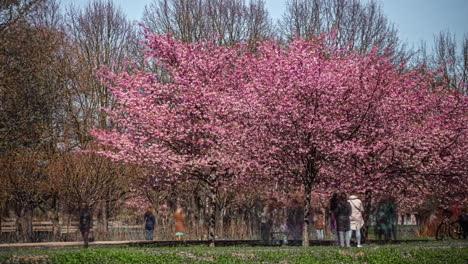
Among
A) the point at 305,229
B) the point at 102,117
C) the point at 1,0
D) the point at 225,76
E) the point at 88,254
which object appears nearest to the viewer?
the point at 88,254

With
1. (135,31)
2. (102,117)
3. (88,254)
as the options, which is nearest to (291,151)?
(88,254)

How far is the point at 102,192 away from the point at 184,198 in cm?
954

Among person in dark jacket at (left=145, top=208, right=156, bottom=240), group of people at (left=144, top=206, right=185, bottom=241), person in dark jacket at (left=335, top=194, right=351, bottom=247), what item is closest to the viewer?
person in dark jacket at (left=335, top=194, right=351, bottom=247)

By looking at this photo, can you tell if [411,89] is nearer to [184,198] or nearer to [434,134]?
[434,134]

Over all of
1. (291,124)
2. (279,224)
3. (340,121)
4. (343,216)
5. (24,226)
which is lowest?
(24,226)

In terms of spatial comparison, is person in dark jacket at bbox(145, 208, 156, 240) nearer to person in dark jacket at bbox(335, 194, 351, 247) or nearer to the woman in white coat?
the woman in white coat

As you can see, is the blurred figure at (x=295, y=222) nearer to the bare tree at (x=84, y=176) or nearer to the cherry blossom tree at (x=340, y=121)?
the cherry blossom tree at (x=340, y=121)

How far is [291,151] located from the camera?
19625 millimetres

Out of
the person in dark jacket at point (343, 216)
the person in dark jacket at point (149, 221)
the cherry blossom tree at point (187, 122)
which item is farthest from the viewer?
the person in dark jacket at point (149, 221)

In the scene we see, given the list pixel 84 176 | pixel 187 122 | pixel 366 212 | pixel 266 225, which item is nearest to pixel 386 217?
pixel 366 212

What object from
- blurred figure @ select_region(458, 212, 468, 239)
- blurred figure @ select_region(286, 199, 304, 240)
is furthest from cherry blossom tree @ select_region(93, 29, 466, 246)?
blurred figure @ select_region(458, 212, 468, 239)

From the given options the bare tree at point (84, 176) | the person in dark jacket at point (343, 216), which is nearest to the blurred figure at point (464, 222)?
the person in dark jacket at point (343, 216)

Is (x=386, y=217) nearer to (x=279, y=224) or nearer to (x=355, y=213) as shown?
(x=279, y=224)

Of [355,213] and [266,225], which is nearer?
[355,213]
